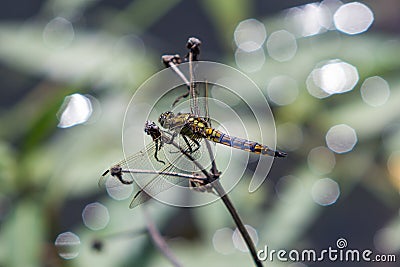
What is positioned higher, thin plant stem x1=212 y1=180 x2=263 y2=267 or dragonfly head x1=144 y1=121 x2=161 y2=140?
dragonfly head x1=144 y1=121 x2=161 y2=140

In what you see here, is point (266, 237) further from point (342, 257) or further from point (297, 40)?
point (297, 40)

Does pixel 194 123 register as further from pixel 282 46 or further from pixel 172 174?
pixel 282 46

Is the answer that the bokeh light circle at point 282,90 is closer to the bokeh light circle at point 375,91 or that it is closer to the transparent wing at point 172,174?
the bokeh light circle at point 375,91
